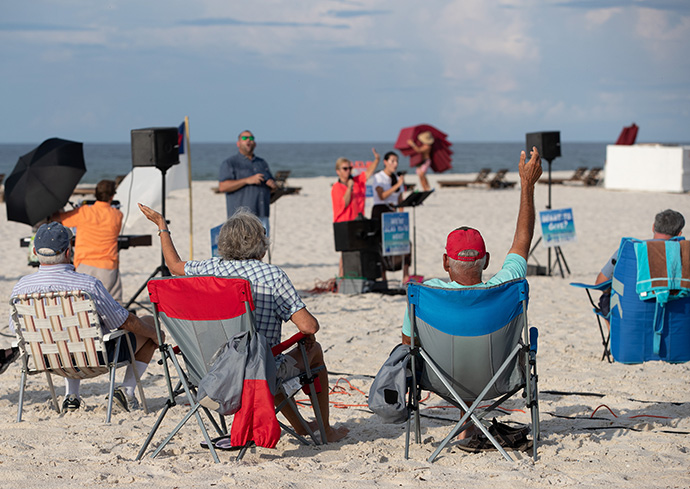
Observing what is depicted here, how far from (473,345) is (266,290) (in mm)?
914

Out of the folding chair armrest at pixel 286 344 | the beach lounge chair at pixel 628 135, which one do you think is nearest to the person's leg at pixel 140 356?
the folding chair armrest at pixel 286 344

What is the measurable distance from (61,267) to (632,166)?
2226cm

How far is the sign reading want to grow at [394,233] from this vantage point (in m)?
8.02

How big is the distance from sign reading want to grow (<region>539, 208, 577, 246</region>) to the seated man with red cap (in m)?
5.35

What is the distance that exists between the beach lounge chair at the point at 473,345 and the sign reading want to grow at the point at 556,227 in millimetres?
5599

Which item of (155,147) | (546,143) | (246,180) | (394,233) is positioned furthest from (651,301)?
(546,143)

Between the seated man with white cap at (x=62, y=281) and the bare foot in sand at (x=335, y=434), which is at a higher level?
the seated man with white cap at (x=62, y=281)

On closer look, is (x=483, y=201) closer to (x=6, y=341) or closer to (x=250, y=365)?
(x=6, y=341)

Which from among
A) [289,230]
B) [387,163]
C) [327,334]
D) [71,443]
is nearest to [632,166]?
[289,230]

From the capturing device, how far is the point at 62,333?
3.84m

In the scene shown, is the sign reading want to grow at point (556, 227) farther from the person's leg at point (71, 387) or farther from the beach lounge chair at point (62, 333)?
the beach lounge chair at point (62, 333)

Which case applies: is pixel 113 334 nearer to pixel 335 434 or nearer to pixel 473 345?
pixel 335 434

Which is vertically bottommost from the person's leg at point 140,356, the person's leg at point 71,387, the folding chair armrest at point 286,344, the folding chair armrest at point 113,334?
the person's leg at point 71,387

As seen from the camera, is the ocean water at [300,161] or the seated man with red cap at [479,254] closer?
the seated man with red cap at [479,254]
